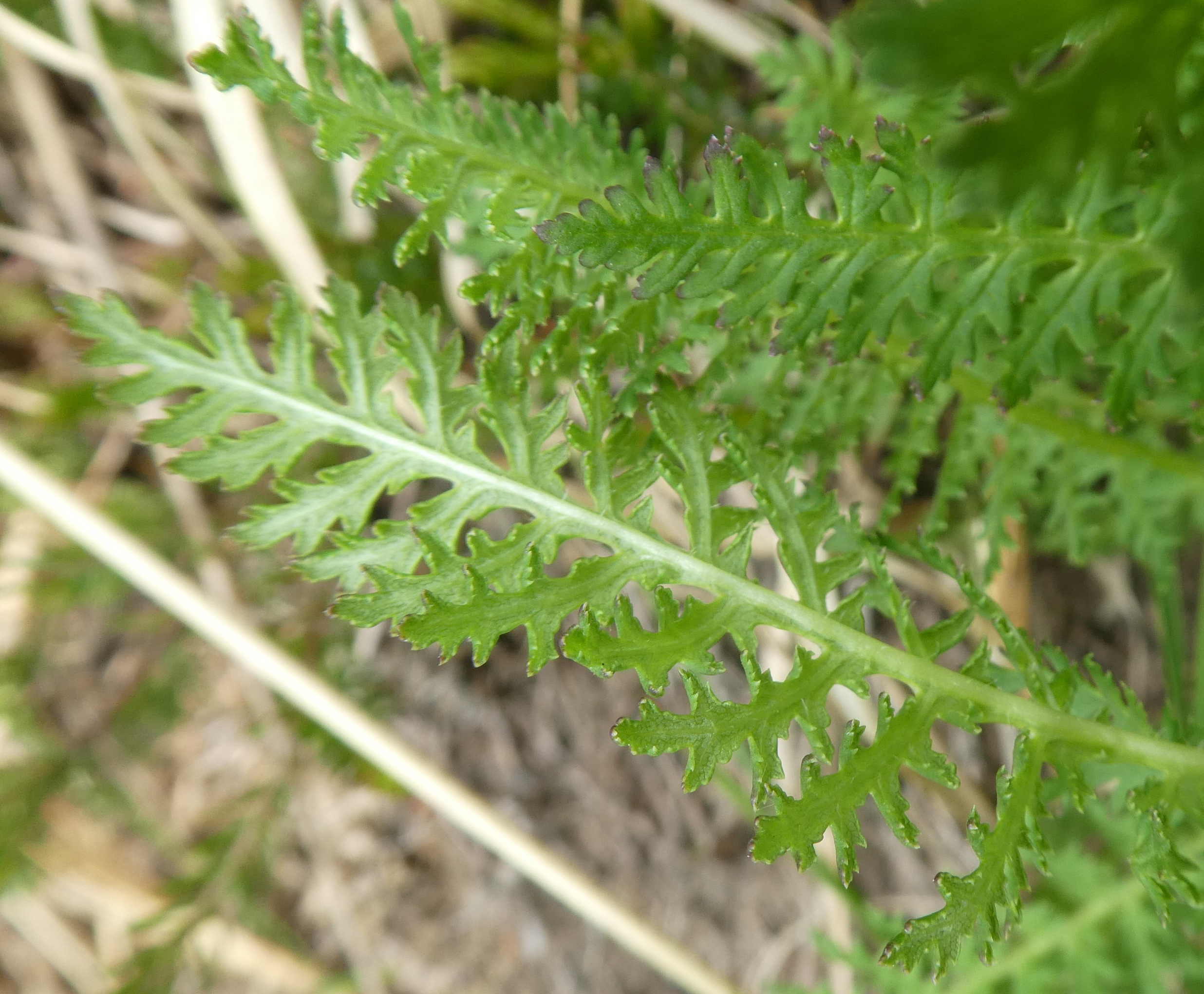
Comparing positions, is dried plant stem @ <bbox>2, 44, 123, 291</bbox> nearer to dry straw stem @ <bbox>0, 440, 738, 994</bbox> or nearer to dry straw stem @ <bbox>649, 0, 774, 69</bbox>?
dry straw stem @ <bbox>0, 440, 738, 994</bbox>

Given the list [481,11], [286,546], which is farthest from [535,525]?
[286,546]

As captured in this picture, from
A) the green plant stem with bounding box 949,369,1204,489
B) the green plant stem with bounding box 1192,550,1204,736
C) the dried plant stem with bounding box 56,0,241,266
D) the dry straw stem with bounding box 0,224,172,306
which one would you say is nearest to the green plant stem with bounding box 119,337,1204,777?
the green plant stem with bounding box 1192,550,1204,736

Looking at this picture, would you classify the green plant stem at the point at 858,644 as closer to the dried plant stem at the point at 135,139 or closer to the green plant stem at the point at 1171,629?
the green plant stem at the point at 1171,629

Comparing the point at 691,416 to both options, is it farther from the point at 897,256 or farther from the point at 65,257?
the point at 65,257

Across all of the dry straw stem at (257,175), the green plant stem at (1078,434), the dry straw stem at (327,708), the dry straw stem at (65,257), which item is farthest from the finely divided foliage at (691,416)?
the dry straw stem at (65,257)

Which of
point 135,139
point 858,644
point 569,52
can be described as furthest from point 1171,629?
point 135,139

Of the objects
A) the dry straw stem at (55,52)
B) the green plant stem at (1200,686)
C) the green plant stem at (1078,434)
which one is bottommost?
the green plant stem at (1200,686)
